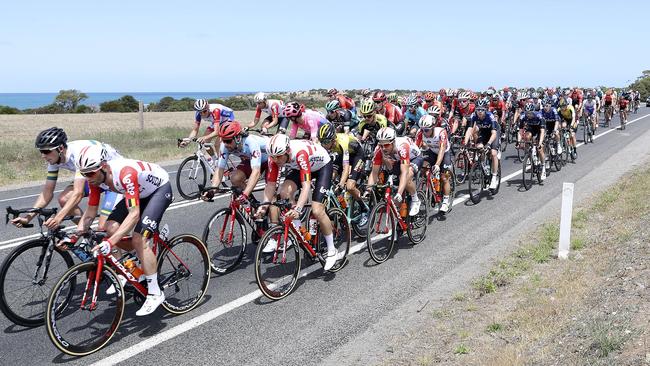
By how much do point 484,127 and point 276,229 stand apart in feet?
25.5

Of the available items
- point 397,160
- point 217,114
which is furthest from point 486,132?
point 217,114

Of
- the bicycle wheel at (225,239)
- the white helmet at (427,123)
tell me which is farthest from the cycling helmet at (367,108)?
the bicycle wheel at (225,239)

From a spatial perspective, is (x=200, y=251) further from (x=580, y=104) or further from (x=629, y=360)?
(x=580, y=104)

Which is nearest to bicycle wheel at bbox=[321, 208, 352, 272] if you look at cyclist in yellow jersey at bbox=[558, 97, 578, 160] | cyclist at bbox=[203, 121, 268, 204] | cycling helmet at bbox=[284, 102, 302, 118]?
cyclist at bbox=[203, 121, 268, 204]

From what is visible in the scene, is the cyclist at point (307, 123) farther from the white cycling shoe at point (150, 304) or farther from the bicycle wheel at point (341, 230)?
the white cycling shoe at point (150, 304)

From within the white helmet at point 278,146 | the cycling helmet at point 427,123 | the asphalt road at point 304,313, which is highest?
the cycling helmet at point 427,123

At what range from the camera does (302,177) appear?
6.64m

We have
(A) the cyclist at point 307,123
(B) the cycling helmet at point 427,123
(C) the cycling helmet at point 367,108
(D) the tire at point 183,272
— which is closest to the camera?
(D) the tire at point 183,272

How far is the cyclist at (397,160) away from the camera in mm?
7922

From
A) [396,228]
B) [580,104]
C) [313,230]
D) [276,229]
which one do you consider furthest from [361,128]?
[580,104]

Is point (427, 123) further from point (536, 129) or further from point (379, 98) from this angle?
point (536, 129)

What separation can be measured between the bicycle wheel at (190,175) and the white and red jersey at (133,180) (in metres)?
5.72

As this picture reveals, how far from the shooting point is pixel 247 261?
7.57 meters

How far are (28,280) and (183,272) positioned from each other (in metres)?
1.66
